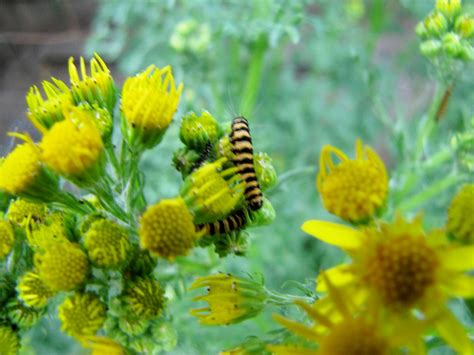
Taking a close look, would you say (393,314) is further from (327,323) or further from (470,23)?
(470,23)

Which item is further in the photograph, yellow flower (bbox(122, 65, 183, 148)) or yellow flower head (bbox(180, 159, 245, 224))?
yellow flower (bbox(122, 65, 183, 148))

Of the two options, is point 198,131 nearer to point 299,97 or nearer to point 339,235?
point 339,235

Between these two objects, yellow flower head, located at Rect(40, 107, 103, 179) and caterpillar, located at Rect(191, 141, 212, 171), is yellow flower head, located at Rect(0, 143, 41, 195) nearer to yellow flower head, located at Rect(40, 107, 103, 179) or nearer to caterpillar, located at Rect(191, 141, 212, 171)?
yellow flower head, located at Rect(40, 107, 103, 179)

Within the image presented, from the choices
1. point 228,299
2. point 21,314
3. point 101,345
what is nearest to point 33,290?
point 21,314

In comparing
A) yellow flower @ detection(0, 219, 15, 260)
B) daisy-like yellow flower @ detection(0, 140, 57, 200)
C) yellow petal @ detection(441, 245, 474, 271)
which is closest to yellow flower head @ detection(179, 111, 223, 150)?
daisy-like yellow flower @ detection(0, 140, 57, 200)

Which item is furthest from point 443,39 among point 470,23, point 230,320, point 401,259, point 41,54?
point 41,54

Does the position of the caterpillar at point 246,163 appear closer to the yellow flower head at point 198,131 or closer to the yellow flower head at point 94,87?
the yellow flower head at point 198,131
